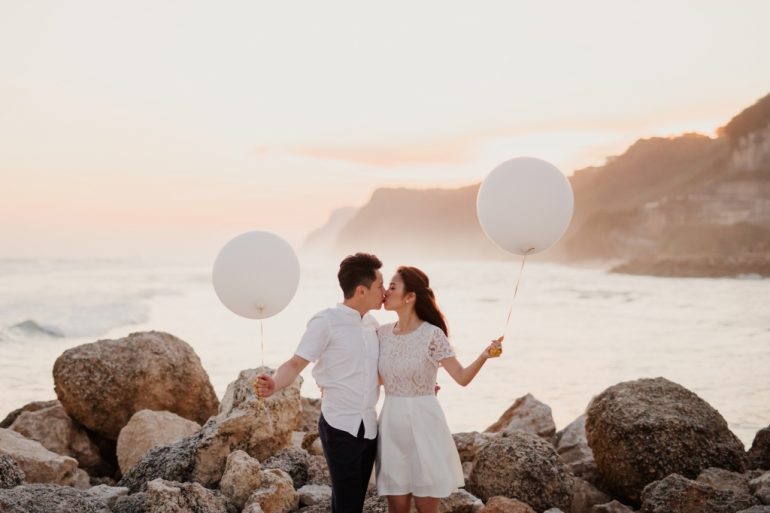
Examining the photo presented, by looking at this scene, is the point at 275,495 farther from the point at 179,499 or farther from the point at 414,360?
the point at 414,360

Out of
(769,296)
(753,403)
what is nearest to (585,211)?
(769,296)

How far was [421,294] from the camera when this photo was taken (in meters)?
4.03

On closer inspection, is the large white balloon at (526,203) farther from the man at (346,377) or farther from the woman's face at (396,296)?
the man at (346,377)

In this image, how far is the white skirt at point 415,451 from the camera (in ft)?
12.8

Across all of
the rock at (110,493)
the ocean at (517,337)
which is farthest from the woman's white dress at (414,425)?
→ the ocean at (517,337)

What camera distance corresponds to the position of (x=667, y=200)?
8081 cm

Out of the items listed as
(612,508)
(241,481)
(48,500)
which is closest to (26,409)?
(241,481)

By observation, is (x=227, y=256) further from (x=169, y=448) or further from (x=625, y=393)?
(x=625, y=393)

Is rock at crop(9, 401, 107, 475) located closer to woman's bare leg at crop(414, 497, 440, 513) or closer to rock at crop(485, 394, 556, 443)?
rock at crop(485, 394, 556, 443)

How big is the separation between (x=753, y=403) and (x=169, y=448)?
29.0ft

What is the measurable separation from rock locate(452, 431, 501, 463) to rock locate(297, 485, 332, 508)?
1.77 meters

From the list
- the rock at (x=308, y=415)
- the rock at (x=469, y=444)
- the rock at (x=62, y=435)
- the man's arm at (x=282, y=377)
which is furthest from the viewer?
the rock at (x=308, y=415)

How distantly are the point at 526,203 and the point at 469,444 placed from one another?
2.93 meters

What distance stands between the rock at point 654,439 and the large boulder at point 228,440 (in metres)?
2.76
